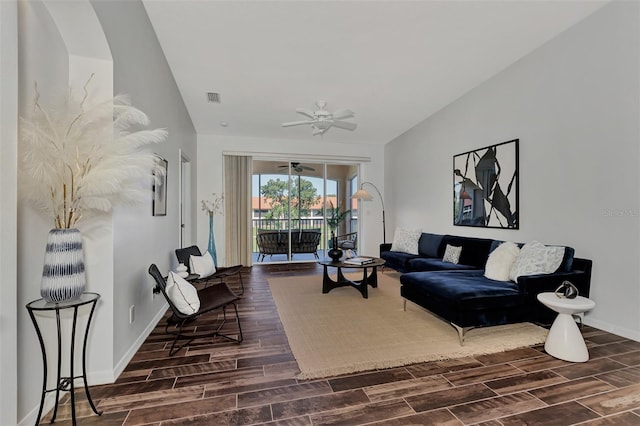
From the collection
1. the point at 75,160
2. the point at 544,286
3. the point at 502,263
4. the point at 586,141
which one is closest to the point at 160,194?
the point at 75,160

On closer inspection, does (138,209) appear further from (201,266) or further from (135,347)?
(201,266)

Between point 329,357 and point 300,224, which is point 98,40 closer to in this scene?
point 329,357

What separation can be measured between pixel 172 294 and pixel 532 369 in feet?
9.71

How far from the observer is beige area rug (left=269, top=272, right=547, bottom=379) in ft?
7.97

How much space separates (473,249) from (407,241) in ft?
4.69

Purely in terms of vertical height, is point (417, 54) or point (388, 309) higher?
point (417, 54)

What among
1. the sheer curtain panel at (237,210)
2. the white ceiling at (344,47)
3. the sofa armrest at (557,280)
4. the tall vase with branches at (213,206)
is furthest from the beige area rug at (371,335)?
the white ceiling at (344,47)

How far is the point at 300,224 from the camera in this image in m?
7.17

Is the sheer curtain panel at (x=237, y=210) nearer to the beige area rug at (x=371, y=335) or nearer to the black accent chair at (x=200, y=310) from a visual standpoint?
the beige area rug at (x=371, y=335)

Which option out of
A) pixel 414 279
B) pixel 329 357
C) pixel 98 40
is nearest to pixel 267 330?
pixel 329 357

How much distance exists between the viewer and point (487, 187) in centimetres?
446

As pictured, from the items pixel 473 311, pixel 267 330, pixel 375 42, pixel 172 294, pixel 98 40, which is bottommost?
pixel 267 330

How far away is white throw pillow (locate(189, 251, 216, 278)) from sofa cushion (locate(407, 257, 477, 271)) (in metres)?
3.18

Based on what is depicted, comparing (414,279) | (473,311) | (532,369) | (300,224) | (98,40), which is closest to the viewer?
(98,40)
